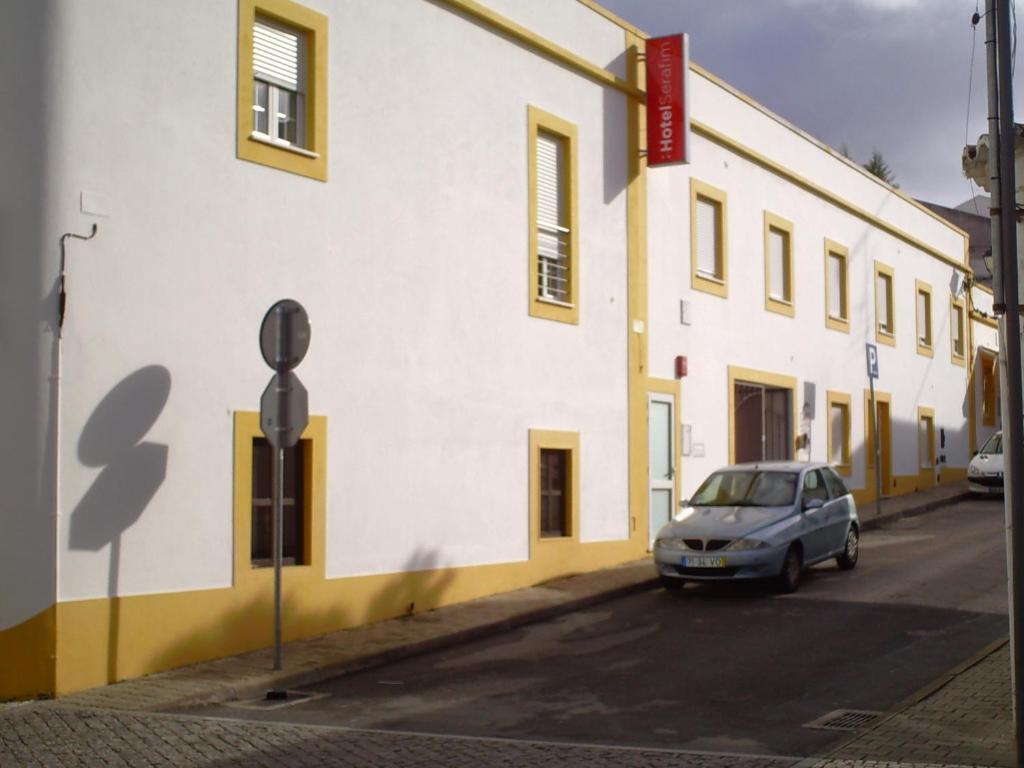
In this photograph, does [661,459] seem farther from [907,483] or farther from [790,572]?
[907,483]

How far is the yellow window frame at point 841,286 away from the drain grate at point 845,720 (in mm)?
18911

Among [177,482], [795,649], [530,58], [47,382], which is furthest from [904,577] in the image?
[47,382]

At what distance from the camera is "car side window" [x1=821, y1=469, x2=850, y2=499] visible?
1802cm

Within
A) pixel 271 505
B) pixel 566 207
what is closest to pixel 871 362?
pixel 566 207

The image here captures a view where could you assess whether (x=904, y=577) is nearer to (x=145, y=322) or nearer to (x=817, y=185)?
(x=145, y=322)

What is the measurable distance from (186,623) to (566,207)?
8754 mm

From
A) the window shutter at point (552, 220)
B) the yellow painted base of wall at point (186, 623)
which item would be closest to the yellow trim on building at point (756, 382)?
the window shutter at point (552, 220)

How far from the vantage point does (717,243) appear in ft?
75.6

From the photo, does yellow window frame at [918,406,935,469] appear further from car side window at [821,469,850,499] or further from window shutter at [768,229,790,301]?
car side window at [821,469,850,499]

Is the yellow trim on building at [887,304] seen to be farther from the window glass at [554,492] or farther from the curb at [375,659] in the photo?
the curb at [375,659]

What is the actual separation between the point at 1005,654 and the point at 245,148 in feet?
28.0

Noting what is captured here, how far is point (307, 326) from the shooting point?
1139cm

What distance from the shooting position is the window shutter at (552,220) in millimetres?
17859

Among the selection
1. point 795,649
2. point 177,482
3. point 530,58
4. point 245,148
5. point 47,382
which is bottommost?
point 795,649
